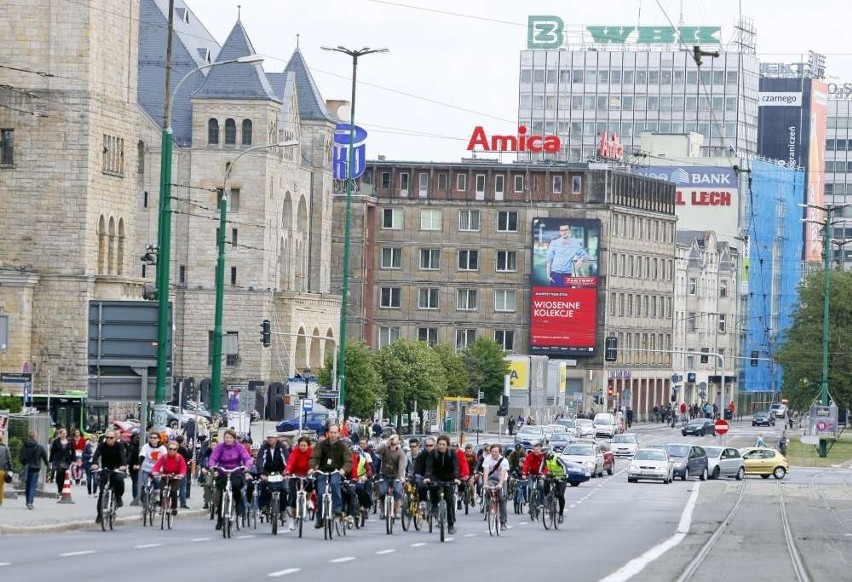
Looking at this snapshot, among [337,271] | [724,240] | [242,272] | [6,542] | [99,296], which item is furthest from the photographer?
[724,240]

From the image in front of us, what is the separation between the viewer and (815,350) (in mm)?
112062

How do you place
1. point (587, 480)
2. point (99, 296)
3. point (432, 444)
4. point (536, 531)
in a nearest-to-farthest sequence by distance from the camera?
point (432, 444), point (536, 531), point (587, 480), point (99, 296)

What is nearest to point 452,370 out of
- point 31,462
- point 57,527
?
point 31,462

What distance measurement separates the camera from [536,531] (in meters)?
37.0

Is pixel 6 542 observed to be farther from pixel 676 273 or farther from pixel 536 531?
pixel 676 273

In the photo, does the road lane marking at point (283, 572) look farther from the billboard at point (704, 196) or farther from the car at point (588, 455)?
the billboard at point (704, 196)

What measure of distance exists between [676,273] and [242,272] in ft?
174

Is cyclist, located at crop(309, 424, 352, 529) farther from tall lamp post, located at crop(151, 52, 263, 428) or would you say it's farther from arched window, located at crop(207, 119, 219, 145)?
arched window, located at crop(207, 119, 219, 145)

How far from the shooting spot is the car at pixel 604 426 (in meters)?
108

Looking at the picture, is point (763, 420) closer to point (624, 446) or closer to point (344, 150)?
point (344, 150)

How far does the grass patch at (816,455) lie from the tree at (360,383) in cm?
1825

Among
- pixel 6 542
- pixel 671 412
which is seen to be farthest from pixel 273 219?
pixel 6 542

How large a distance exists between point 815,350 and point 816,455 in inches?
790

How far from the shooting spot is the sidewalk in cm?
3119
